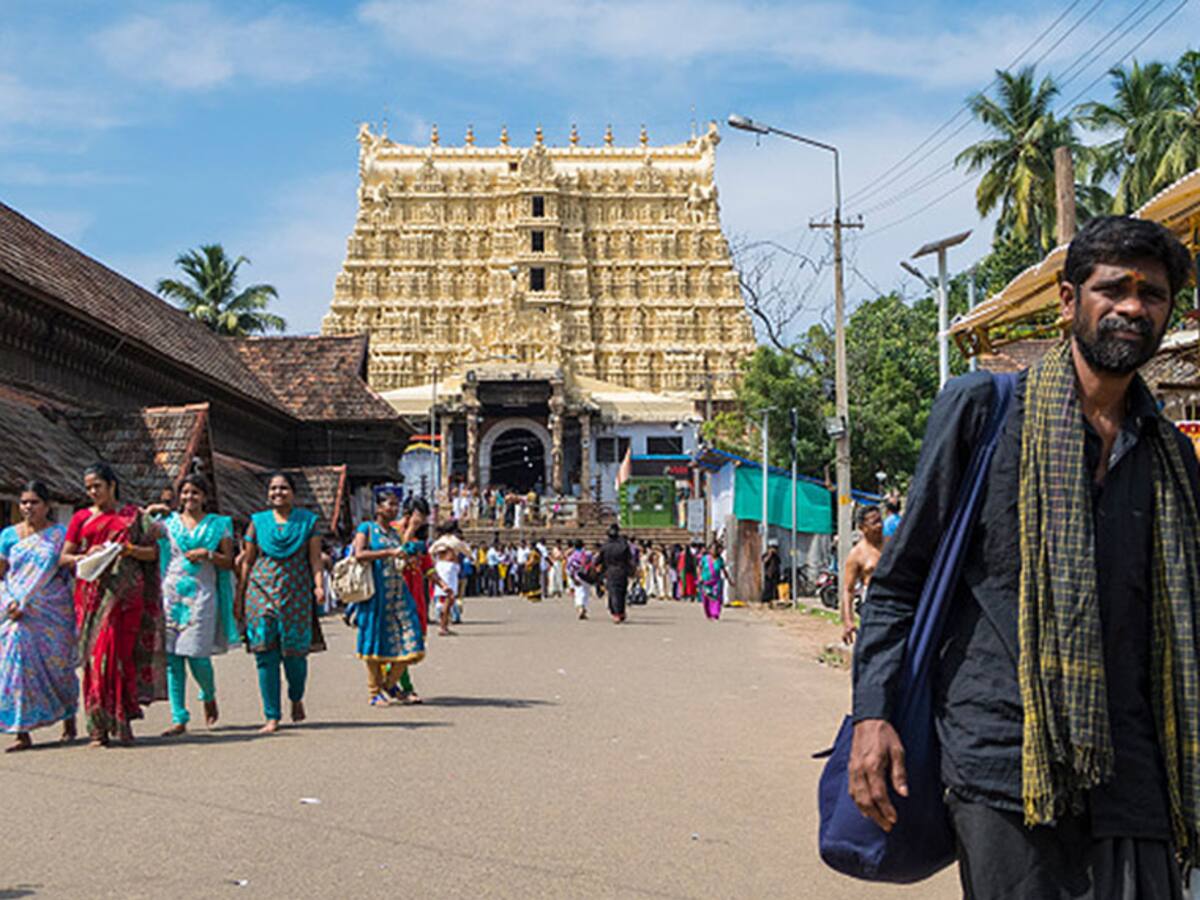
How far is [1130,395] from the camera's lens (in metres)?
3.28

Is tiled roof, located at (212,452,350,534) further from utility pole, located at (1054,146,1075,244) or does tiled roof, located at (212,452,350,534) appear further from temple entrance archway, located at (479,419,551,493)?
temple entrance archway, located at (479,419,551,493)

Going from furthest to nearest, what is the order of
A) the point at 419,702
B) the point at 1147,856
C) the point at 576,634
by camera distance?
1. the point at 576,634
2. the point at 419,702
3. the point at 1147,856

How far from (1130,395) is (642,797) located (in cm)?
479

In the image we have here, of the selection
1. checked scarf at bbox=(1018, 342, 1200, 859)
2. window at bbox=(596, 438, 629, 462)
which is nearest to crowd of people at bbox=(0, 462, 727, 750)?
checked scarf at bbox=(1018, 342, 1200, 859)

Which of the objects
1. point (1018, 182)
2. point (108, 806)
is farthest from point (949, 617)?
point (1018, 182)

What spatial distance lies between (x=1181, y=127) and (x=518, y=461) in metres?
36.6

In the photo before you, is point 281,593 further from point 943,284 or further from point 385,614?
point 943,284

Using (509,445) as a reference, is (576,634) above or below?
below

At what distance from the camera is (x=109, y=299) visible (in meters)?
28.1

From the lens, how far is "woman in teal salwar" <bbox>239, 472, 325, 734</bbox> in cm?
1017

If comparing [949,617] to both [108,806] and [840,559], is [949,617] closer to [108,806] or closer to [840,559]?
[108,806]

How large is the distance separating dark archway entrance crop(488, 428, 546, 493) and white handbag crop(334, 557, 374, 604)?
5569 centimetres

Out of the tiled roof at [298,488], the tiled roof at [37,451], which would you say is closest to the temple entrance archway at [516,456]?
the tiled roof at [298,488]

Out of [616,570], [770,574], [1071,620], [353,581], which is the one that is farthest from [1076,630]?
[770,574]
